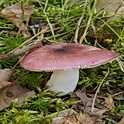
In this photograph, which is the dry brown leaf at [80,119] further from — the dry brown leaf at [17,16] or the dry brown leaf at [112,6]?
the dry brown leaf at [112,6]

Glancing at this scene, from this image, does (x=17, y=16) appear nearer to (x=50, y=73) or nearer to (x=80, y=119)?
(x=50, y=73)

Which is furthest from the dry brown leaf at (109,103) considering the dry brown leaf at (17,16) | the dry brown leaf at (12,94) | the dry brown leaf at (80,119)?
Answer: the dry brown leaf at (17,16)

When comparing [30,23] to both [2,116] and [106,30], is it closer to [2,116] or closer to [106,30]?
[106,30]

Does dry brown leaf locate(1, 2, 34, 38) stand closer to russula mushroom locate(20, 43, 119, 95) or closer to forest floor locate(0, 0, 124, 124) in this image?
forest floor locate(0, 0, 124, 124)

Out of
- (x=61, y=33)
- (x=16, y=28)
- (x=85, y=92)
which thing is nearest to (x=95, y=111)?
(x=85, y=92)

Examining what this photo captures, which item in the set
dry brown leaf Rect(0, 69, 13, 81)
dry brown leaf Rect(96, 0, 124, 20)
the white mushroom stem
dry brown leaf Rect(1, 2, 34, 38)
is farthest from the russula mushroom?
dry brown leaf Rect(96, 0, 124, 20)
